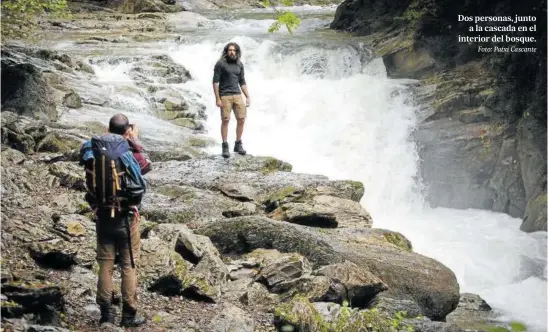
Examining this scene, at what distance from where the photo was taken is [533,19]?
16.8 meters

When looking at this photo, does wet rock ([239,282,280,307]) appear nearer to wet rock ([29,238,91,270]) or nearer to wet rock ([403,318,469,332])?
wet rock ([403,318,469,332])

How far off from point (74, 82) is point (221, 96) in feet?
26.7

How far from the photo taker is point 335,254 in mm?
7949

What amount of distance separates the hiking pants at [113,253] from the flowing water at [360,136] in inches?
279

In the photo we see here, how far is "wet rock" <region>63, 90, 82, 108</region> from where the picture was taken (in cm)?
1517

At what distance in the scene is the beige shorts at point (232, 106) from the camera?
11.1 metres

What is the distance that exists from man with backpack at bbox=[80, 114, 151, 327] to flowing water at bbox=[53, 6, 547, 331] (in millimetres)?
7116

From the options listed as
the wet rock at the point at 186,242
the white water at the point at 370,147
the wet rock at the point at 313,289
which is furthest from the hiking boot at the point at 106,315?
the white water at the point at 370,147

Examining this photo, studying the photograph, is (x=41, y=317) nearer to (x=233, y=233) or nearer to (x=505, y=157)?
(x=233, y=233)

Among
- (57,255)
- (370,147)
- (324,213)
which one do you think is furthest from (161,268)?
(370,147)

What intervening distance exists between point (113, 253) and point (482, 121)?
1442 cm

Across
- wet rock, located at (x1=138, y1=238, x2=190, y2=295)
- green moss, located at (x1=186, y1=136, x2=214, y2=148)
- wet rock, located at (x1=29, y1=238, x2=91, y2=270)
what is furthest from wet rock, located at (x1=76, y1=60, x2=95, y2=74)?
wet rock, located at (x1=29, y1=238, x2=91, y2=270)

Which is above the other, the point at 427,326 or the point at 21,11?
the point at 21,11

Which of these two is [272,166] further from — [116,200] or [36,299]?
[36,299]
